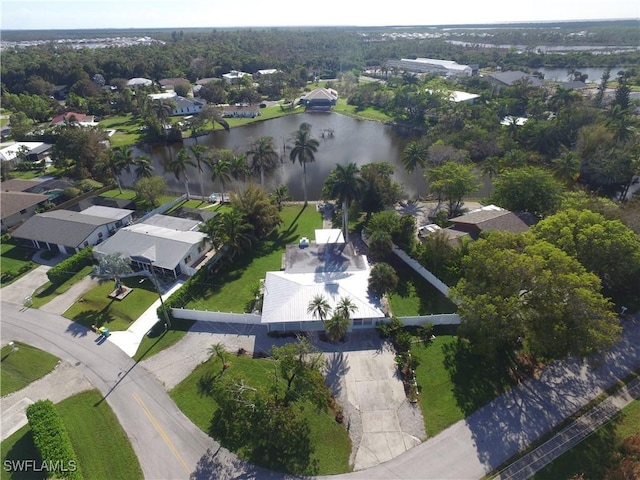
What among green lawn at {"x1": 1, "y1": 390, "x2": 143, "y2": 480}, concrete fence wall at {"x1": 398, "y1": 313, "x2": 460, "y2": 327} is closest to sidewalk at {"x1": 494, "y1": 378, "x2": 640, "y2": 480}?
concrete fence wall at {"x1": 398, "y1": 313, "x2": 460, "y2": 327}

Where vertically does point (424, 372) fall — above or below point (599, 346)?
below

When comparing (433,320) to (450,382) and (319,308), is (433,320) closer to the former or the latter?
(450,382)

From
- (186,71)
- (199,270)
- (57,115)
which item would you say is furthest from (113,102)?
(199,270)

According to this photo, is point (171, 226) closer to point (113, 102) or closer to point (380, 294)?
point (380, 294)

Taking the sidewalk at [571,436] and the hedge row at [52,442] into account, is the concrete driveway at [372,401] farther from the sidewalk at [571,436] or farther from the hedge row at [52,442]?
the hedge row at [52,442]

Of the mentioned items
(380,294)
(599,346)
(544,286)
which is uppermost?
(544,286)

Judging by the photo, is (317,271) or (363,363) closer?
(363,363)

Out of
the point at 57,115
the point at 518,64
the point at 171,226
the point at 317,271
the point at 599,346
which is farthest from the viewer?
the point at 518,64
